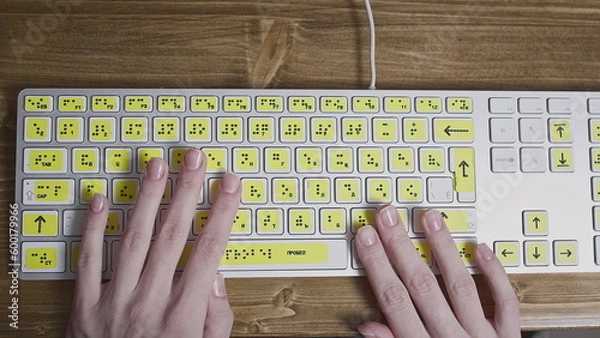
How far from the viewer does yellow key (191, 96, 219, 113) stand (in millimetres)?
691

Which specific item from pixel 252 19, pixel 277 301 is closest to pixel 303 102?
pixel 252 19

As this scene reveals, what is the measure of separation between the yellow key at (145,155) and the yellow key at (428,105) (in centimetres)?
33

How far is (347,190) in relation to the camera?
69 centimetres

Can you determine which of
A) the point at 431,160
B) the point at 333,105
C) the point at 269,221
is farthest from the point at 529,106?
the point at 269,221

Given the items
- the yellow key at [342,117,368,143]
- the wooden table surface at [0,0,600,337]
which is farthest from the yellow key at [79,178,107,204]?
the yellow key at [342,117,368,143]

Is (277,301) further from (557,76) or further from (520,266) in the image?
(557,76)

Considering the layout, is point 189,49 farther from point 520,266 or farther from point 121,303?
point 520,266

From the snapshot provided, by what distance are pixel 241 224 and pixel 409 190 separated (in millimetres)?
213

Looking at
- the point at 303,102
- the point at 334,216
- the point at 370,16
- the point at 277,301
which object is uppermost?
the point at 370,16

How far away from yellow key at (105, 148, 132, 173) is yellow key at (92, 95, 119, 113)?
5 centimetres

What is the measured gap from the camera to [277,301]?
0.71 metres

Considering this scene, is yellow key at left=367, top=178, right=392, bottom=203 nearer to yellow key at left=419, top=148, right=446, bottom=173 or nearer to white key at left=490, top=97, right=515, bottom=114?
yellow key at left=419, top=148, right=446, bottom=173

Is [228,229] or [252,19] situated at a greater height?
[252,19]

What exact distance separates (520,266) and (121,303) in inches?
19.4
